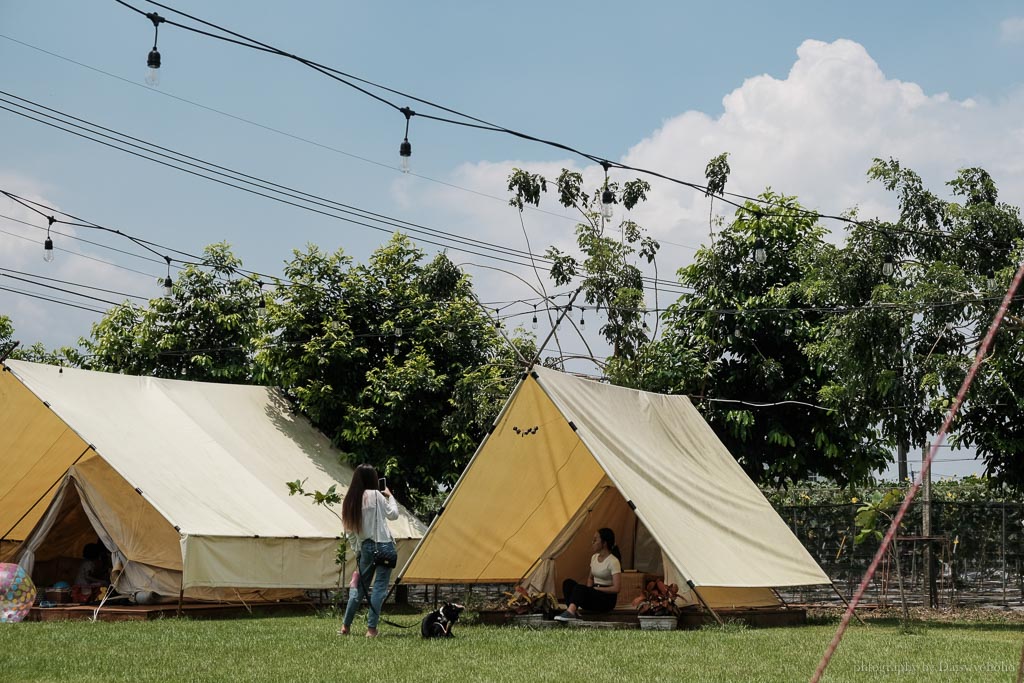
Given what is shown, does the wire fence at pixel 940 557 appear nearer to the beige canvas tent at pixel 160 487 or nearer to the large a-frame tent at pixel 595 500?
the large a-frame tent at pixel 595 500

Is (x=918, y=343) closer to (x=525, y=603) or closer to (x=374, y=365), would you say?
(x=525, y=603)

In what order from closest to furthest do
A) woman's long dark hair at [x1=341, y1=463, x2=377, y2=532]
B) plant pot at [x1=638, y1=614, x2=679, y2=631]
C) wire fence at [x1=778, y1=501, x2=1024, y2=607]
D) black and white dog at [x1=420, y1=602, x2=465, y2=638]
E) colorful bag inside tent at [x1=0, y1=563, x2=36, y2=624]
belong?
1. black and white dog at [x1=420, y1=602, x2=465, y2=638]
2. woman's long dark hair at [x1=341, y1=463, x2=377, y2=532]
3. plant pot at [x1=638, y1=614, x2=679, y2=631]
4. colorful bag inside tent at [x1=0, y1=563, x2=36, y2=624]
5. wire fence at [x1=778, y1=501, x2=1024, y2=607]

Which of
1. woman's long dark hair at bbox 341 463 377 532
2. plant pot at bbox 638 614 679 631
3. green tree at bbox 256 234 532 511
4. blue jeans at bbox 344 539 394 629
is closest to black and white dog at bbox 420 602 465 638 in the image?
blue jeans at bbox 344 539 394 629

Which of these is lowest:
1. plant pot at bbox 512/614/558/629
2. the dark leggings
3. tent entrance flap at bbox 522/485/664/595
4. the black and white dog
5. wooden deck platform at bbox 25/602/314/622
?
wooden deck platform at bbox 25/602/314/622

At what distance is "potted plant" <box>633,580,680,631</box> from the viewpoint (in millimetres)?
11367

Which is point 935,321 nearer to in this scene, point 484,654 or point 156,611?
point 484,654

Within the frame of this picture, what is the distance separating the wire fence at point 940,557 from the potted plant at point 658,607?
154 inches

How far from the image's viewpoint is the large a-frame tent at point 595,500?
1181cm

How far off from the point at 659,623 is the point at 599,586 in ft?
4.87

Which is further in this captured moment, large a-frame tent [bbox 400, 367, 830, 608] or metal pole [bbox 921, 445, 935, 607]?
metal pole [bbox 921, 445, 935, 607]

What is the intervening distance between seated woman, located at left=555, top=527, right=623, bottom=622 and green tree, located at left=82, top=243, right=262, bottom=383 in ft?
36.3

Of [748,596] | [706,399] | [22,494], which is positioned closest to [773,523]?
[748,596]

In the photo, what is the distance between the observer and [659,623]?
37.3 feet

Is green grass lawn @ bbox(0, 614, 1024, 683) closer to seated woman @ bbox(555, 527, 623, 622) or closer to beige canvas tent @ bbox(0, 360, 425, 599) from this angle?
seated woman @ bbox(555, 527, 623, 622)
